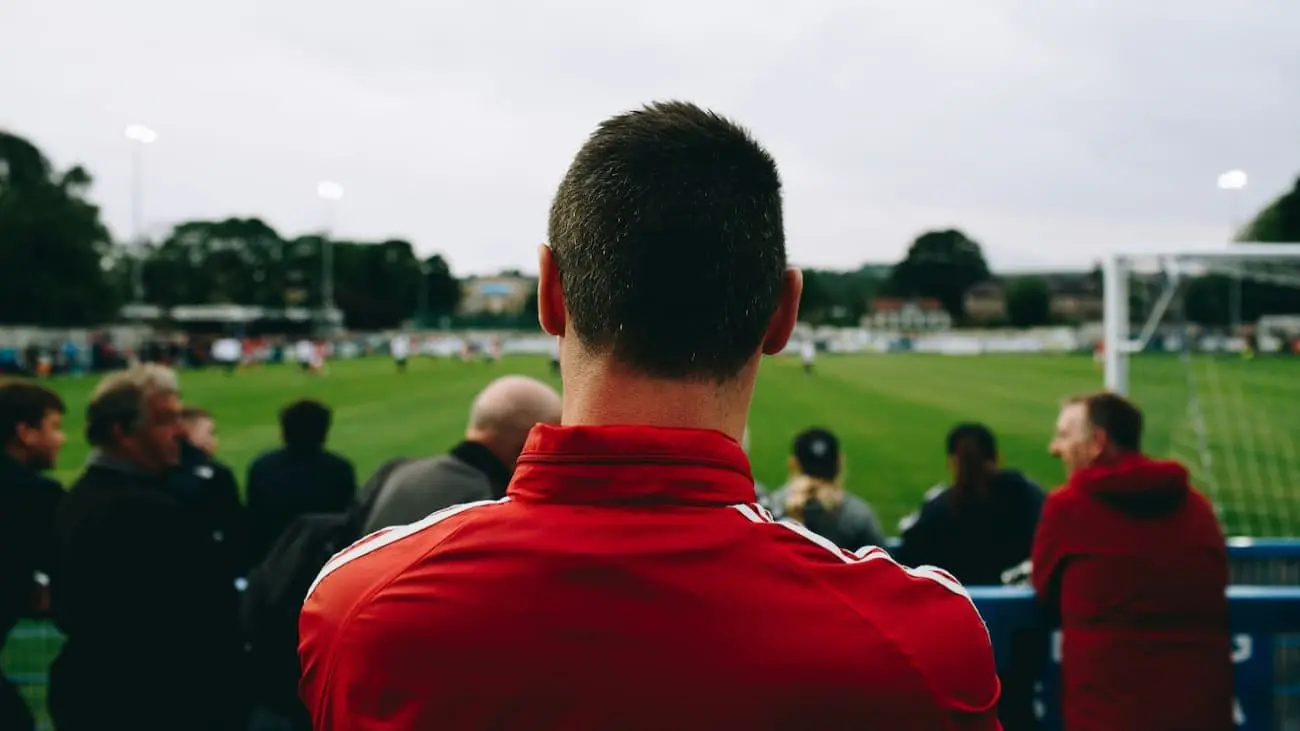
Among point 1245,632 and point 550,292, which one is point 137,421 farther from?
point 1245,632

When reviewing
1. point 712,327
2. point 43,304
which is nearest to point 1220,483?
point 712,327

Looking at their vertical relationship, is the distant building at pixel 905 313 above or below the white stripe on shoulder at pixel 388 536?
above

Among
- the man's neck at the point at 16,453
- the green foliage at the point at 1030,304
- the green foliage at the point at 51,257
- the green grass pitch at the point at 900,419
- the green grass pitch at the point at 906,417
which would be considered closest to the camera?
the man's neck at the point at 16,453

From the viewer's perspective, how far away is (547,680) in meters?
1.09

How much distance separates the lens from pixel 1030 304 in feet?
288

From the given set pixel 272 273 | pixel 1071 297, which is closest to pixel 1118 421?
pixel 1071 297

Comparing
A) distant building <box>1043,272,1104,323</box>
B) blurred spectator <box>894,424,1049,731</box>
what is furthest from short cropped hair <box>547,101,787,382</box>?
distant building <box>1043,272,1104,323</box>

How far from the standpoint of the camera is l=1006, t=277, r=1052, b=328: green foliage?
283 ft

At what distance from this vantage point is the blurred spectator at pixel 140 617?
364 cm

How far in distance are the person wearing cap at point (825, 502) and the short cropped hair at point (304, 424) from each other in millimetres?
3458

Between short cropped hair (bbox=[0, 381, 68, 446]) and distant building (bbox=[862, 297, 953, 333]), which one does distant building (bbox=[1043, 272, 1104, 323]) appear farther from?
short cropped hair (bbox=[0, 381, 68, 446])

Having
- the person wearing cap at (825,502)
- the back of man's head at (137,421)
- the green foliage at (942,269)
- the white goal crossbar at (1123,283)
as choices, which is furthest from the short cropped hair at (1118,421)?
the green foliage at (942,269)

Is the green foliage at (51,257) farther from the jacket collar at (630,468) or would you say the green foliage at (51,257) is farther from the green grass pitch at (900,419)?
the jacket collar at (630,468)

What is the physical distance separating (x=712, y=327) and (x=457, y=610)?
1.54ft
